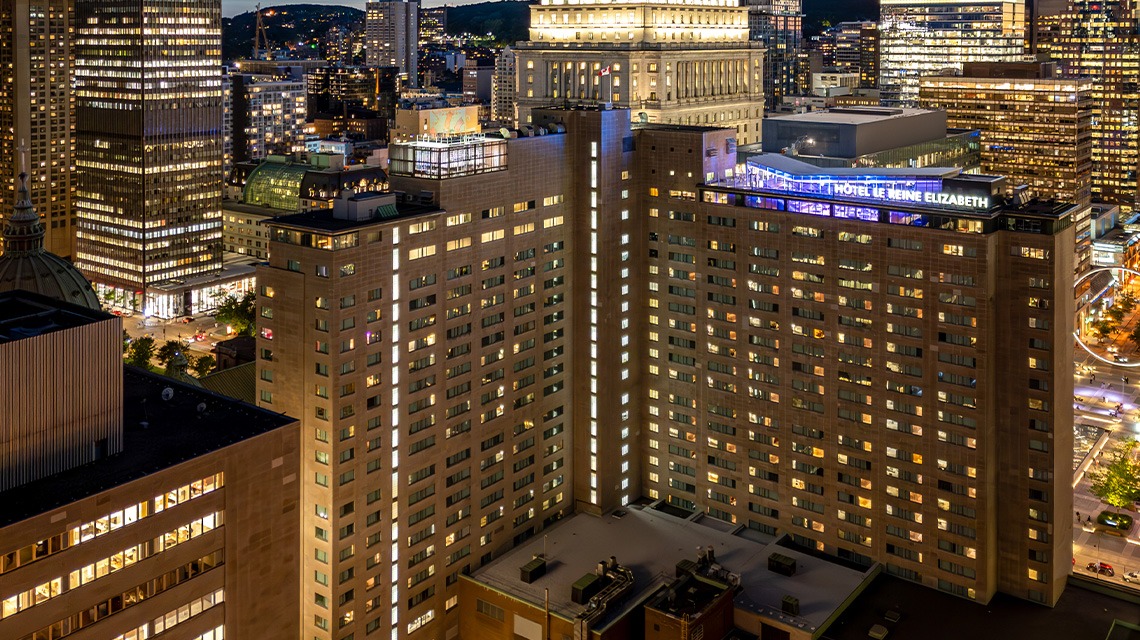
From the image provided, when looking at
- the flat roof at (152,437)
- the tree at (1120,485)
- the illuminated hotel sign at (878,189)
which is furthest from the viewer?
the tree at (1120,485)

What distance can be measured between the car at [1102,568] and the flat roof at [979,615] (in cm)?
1567

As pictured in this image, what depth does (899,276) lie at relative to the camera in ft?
454

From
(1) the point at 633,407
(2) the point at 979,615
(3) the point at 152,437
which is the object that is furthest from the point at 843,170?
(3) the point at 152,437

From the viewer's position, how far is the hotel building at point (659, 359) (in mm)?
127312

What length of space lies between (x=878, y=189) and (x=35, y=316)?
97.6 meters

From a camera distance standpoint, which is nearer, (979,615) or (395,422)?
(395,422)

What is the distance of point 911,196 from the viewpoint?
462ft

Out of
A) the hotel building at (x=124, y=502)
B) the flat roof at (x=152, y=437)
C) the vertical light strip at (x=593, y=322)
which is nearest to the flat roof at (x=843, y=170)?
the vertical light strip at (x=593, y=322)

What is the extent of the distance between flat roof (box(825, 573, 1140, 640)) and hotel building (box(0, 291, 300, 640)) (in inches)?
2660

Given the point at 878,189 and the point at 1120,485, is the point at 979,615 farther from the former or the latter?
the point at 878,189

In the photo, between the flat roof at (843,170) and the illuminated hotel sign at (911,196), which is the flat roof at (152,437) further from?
the flat roof at (843,170)

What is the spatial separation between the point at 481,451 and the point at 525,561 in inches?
609

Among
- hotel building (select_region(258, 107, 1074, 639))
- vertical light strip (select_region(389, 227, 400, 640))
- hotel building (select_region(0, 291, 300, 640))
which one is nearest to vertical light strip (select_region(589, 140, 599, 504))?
hotel building (select_region(258, 107, 1074, 639))

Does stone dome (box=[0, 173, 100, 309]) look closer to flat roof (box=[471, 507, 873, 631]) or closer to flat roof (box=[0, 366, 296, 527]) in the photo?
flat roof (box=[0, 366, 296, 527])
